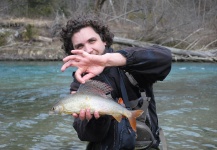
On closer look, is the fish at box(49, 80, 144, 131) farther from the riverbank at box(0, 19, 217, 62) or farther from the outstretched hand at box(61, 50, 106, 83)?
the riverbank at box(0, 19, 217, 62)

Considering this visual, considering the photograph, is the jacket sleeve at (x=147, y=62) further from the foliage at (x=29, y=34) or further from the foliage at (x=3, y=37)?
the foliage at (x=29, y=34)

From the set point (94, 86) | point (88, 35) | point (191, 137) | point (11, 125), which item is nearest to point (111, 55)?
point (94, 86)

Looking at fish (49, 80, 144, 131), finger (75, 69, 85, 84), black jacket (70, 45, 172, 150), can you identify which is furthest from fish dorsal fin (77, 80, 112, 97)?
black jacket (70, 45, 172, 150)

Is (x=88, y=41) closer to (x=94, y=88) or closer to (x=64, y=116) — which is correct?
(x=94, y=88)

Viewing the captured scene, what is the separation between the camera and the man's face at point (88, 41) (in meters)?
3.42

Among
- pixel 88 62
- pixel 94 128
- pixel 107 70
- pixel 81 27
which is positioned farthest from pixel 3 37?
pixel 88 62

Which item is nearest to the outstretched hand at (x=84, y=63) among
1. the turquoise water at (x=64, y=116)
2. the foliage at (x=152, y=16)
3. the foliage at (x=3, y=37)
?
the turquoise water at (x=64, y=116)

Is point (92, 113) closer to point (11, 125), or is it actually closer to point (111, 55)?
point (111, 55)

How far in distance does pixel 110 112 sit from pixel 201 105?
6.59m

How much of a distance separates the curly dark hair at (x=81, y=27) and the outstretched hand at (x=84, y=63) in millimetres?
897

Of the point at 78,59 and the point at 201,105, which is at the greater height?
the point at 78,59

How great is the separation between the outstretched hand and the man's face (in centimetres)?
61

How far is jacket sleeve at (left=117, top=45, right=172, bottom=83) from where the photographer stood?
116 inches

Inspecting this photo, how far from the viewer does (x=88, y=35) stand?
138 inches
